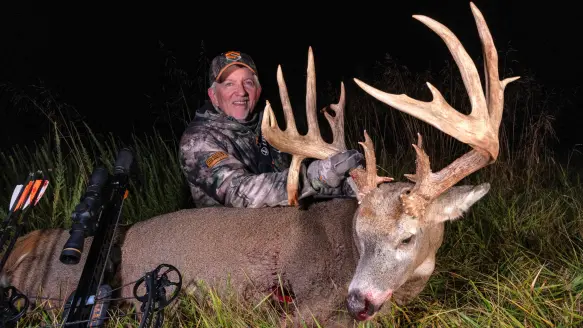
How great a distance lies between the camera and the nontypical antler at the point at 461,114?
248 centimetres

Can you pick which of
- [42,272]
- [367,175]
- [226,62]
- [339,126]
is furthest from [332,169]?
[42,272]

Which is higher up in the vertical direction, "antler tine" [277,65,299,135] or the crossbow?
"antler tine" [277,65,299,135]

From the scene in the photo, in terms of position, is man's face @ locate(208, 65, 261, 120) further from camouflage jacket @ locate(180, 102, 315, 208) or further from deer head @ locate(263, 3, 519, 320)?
deer head @ locate(263, 3, 519, 320)

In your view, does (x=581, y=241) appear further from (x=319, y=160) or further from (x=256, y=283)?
(x=256, y=283)

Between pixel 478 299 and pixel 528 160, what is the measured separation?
8.36ft

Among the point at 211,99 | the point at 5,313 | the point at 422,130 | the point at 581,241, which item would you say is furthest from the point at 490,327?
the point at 422,130

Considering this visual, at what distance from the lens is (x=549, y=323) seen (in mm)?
2436

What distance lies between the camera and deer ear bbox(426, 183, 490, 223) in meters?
2.87

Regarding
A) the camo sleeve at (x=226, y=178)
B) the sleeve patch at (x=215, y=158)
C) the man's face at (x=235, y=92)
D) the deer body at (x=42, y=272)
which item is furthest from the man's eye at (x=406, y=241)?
the man's face at (x=235, y=92)

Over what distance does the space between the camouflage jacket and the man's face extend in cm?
10

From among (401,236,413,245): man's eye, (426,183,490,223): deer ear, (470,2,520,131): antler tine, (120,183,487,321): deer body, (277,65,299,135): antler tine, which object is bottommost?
(120,183,487,321): deer body

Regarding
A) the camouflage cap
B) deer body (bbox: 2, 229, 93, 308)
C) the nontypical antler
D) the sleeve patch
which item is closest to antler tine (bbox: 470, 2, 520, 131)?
the nontypical antler

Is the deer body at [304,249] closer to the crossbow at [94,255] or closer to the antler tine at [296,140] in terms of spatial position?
the antler tine at [296,140]

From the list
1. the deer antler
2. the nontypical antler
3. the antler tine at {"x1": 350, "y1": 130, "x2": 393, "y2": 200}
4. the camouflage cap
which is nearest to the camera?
the nontypical antler
